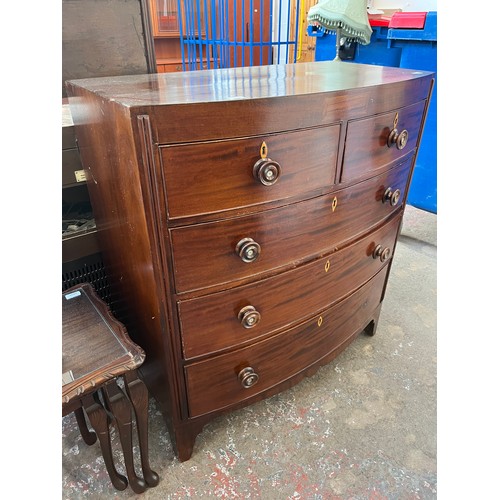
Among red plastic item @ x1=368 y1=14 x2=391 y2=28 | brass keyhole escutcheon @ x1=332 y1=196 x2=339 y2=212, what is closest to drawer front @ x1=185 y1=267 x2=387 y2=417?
brass keyhole escutcheon @ x1=332 y1=196 x2=339 y2=212

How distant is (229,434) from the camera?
1245mm

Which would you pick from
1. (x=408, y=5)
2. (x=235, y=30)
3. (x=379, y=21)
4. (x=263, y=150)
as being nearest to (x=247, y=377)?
(x=263, y=150)

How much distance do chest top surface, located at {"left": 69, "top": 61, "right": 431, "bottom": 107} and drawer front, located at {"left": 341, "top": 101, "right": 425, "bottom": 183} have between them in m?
0.09

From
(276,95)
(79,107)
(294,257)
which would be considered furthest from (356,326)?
(79,107)

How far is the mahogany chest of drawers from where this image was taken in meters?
0.72

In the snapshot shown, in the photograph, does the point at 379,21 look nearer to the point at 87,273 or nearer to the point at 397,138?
the point at 397,138

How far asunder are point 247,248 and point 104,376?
42cm

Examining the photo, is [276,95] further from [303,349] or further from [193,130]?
[303,349]

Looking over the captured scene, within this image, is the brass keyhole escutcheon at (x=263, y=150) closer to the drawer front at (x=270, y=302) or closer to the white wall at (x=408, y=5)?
the drawer front at (x=270, y=302)

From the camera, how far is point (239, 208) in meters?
0.81

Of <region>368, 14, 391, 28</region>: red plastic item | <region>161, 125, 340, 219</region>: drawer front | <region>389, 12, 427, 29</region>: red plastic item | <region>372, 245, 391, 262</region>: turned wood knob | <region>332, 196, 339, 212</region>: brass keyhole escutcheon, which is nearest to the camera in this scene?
<region>161, 125, 340, 219</region>: drawer front

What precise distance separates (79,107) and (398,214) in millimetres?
1027

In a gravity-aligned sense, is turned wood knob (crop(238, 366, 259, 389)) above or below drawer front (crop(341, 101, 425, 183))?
below

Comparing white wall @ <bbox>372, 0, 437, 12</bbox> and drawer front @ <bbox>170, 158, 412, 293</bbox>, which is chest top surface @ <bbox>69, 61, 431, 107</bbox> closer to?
drawer front @ <bbox>170, 158, 412, 293</bbox>
